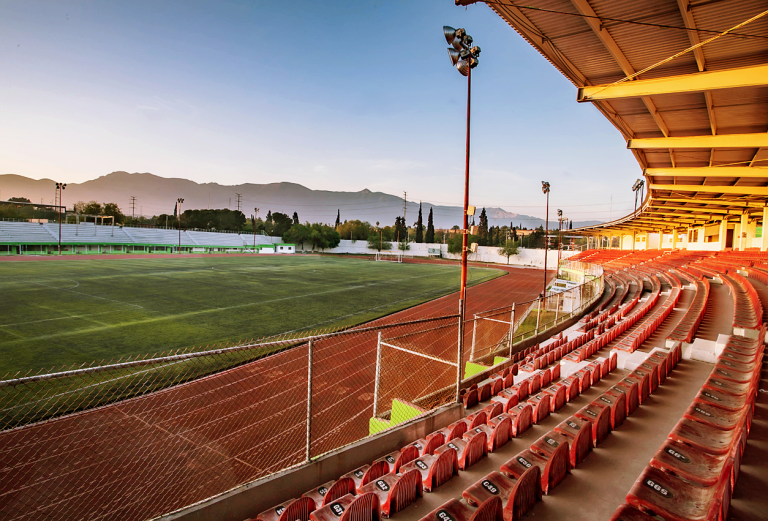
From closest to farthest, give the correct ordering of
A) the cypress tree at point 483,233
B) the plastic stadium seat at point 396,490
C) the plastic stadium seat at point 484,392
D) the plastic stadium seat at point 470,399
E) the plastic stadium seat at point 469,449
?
the plastic stadium seat at point 396,490 < the plastic stadium seat at point 469,449 < the plastic stadium seat at point 470,399 < the plastic stadium seat at point 484,392 < the cypress tree at point 483,233

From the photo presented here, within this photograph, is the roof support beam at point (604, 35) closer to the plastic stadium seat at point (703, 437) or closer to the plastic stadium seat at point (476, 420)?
the plastic stadium seat at point (703, 437)

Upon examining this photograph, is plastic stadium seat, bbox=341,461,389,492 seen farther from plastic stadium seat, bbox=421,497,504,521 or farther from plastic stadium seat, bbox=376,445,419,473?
plastic stadium seat, bbox=421,497,504,521

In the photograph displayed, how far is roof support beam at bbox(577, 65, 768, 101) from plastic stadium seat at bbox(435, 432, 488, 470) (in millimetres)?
9019

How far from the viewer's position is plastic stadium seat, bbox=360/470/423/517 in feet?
11.8

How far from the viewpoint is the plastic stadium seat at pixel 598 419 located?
4494mm

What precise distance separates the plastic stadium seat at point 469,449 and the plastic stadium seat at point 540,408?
4.20 feet

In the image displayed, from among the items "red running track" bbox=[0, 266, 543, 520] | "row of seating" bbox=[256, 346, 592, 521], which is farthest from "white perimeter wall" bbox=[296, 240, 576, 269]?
"row of seating" bbox=[256, 346, 592, 521]

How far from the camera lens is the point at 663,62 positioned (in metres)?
7.07

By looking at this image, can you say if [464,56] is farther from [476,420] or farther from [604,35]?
[476,420]

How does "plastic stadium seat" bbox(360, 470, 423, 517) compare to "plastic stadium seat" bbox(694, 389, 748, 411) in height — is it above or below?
below

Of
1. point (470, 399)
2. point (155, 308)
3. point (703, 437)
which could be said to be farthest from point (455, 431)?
point (155, 308)

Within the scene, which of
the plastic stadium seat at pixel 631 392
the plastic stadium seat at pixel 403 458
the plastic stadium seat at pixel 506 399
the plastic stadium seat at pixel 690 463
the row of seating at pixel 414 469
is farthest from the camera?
the plastic stadium seat at pixel 506 399

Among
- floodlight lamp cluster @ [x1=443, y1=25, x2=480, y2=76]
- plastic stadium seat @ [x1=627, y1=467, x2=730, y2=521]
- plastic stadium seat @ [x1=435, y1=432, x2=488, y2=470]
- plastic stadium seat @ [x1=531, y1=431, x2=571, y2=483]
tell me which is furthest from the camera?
floodlight lamp cluster @ [x1=443, y1=25, x2=480, y2=76]

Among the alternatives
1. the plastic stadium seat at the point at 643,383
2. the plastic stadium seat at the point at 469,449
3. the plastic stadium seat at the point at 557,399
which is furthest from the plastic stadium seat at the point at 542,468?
the plastic stadium seat at the point at 643,383
